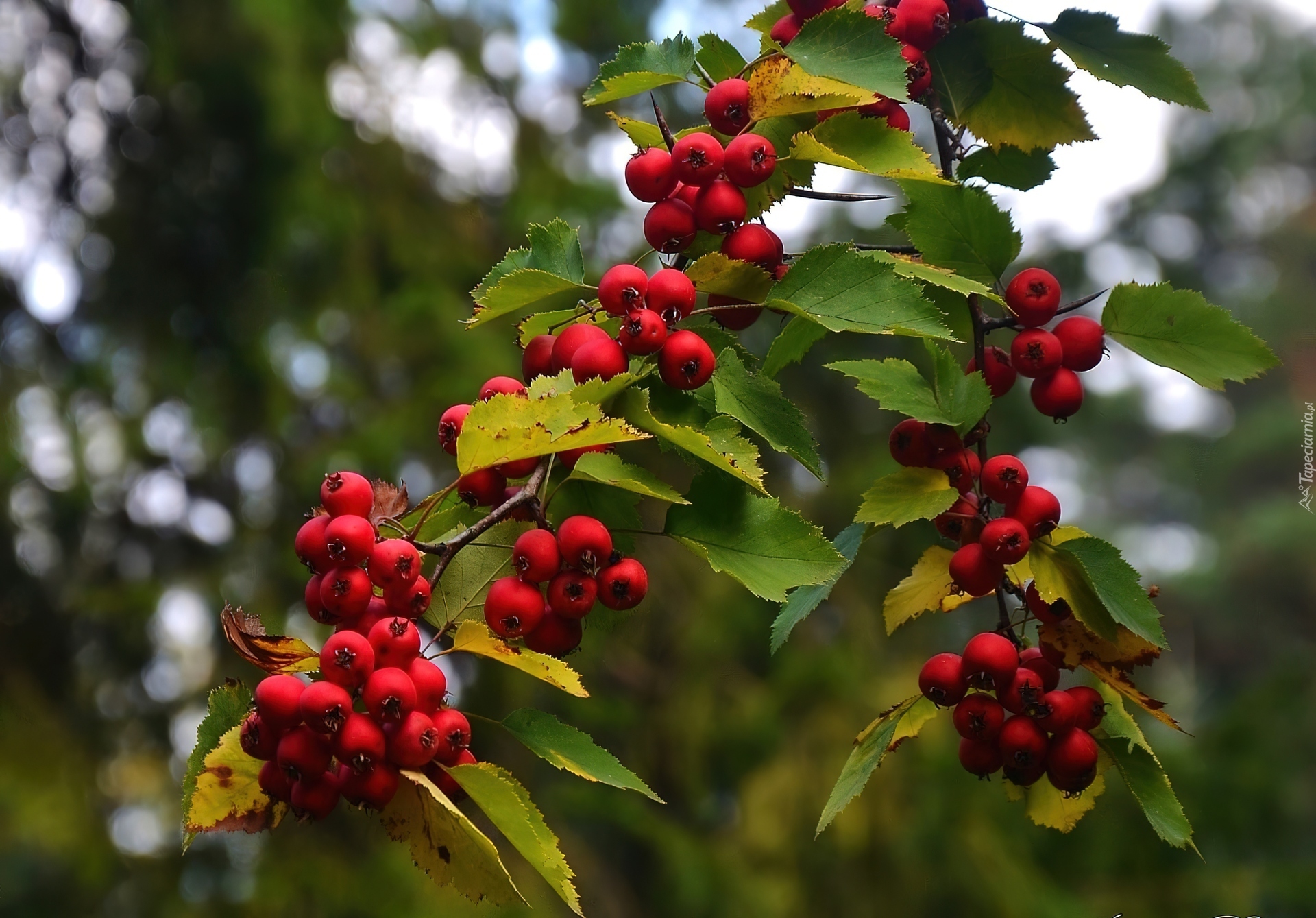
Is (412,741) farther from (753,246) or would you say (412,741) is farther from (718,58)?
(718,58)

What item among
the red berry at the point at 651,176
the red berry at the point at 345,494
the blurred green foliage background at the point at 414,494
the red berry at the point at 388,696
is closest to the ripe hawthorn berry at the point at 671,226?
the red berry at the point at 651,176

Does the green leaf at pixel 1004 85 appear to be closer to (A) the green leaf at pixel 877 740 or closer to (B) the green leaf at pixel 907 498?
(B) the green leaf at pixel 907 498

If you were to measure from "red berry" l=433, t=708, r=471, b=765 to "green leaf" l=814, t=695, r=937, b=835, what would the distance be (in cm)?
33

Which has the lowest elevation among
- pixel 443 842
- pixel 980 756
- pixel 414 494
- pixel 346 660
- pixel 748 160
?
pixel 414 494

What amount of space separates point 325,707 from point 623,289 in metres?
0.38

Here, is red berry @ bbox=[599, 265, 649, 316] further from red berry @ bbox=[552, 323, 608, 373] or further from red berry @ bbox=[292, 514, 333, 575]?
red berry @ bbox=[292, 514, 333, 575]

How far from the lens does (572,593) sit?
79 centimetres

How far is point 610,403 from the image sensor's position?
0.79m

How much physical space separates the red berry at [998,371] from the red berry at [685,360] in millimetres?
335

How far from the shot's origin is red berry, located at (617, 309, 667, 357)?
32.1 inches

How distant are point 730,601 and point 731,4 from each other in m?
3.55

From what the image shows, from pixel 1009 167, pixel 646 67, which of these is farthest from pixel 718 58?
pixel 1009 167

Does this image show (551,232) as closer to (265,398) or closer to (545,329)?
(545,329)

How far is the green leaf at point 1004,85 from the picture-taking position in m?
1.08
